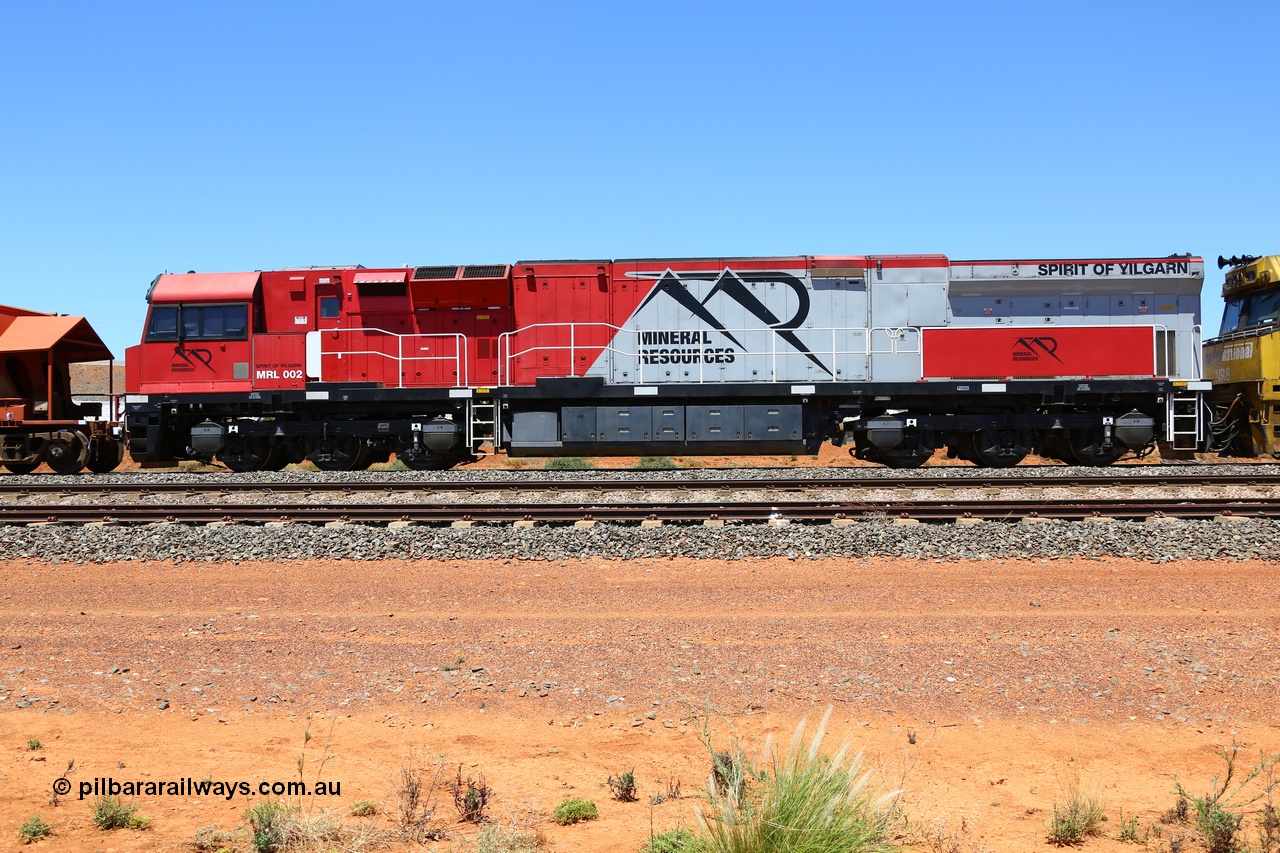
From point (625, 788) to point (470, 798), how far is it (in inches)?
28.2

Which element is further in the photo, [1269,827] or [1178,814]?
[1178,814]

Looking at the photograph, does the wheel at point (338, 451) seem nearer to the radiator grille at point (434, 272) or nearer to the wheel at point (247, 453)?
the wheel at point (247, 453)

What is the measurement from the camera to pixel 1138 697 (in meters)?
5.35

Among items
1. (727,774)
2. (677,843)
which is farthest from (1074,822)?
(677,843)

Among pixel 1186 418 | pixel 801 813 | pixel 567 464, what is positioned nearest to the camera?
pixel 801 813

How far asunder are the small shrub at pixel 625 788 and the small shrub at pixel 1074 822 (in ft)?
5.95

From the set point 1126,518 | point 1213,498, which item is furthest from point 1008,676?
point 1213,498

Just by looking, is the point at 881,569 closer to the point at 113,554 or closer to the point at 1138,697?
the point at 1138,697

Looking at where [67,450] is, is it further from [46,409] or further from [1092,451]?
[1092,451]

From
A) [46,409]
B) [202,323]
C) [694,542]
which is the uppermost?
[202,323]

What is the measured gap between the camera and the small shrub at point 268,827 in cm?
360

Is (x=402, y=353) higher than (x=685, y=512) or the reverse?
higher

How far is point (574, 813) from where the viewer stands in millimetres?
3947

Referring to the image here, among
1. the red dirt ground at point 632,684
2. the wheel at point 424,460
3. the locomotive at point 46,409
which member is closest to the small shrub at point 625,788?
the red dirt ground at point 632,684
